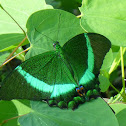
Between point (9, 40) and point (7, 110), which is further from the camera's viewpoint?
point (9, 40)

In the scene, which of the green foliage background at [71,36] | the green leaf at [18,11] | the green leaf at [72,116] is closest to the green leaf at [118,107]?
the green foliage background at [71,36]

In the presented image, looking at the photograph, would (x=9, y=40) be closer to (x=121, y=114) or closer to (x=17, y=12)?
(x=17, y=12)

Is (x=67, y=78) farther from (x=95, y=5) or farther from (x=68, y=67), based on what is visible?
(x=95, y=5)

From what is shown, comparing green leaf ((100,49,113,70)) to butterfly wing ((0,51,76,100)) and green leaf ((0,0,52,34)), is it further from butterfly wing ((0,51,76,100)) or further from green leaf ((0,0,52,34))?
green leaf ((0,0,52,34))

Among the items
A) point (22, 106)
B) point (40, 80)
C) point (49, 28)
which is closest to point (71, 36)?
point (49, 28)

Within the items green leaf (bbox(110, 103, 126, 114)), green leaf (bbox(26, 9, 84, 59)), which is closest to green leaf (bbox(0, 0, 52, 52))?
green leaf (bbox(26, 9, 84, 59))

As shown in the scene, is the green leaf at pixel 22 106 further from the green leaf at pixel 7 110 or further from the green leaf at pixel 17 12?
the green leaf at pixel 17 12
